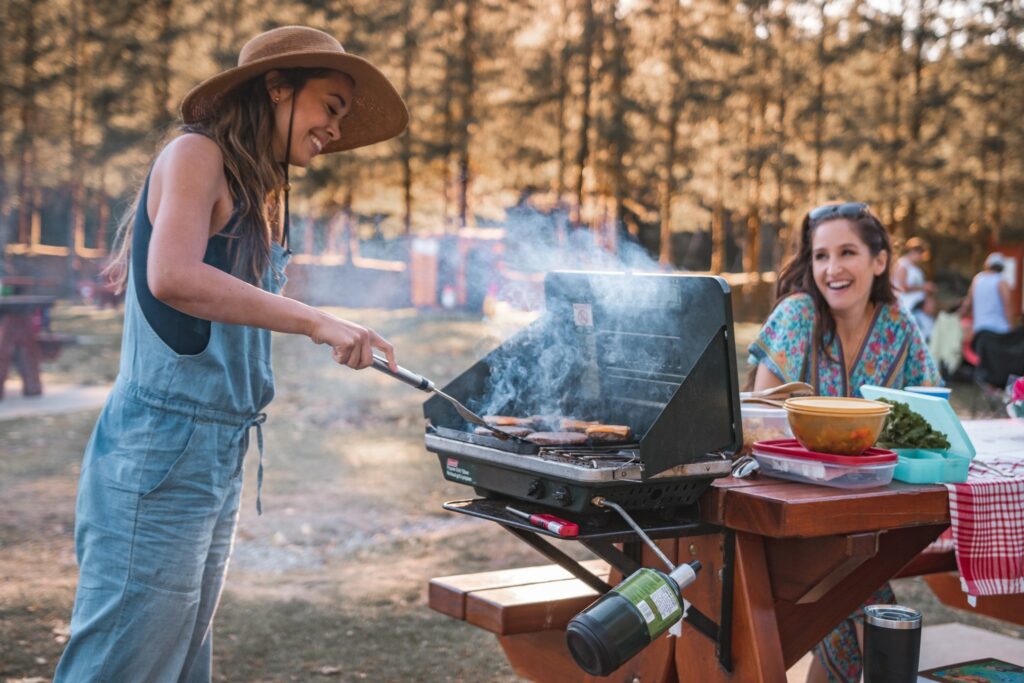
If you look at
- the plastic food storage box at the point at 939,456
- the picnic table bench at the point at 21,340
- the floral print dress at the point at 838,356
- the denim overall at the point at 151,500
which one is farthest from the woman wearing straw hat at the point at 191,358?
the picnic table bench at the point at 21,340

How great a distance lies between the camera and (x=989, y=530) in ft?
7.52

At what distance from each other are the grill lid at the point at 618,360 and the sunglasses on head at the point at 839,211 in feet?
3.77

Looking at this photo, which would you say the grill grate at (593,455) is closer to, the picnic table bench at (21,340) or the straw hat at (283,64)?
the straw hat at (283,64)

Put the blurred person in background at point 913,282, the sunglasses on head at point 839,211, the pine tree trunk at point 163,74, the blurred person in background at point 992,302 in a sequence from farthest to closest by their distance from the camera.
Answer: the pine tree trunk at point 163,74, the blurred person in background at point 913,282, the blurred person in background at point 992,302, the sunglasses on head at point 839,211

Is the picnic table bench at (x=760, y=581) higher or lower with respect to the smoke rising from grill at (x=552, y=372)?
lower

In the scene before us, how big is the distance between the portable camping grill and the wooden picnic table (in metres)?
7.56

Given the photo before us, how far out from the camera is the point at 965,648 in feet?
10.2

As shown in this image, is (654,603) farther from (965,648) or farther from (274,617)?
(274,617)

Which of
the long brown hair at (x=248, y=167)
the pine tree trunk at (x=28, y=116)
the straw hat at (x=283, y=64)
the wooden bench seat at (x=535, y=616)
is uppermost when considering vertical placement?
the pine tree trunk at (x=28, y=116)

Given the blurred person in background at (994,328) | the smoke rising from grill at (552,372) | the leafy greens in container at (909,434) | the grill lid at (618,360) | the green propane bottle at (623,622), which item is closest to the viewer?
the green propane bottle at (623,622)

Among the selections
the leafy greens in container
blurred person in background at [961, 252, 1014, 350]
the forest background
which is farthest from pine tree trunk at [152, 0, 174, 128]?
the leafy greens in container

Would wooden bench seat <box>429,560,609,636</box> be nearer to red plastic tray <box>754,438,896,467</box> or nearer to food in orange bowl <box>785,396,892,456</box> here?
red plastic tray <box>754,438,896,467</box>

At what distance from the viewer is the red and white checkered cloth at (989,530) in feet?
7.40

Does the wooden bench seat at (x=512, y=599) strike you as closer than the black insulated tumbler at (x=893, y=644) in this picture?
No
